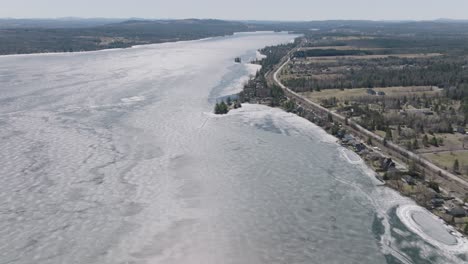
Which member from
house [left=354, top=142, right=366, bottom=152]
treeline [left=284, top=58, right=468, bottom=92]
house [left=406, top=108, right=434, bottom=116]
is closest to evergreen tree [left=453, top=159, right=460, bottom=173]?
house [left=354, top=142, right=366, bottom=152]

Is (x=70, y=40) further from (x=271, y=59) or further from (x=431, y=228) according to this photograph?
(x=431, y=228)

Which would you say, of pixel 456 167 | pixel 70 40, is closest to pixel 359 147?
pixel 456 167

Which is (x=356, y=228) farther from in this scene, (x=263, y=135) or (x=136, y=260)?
(x=263, y=135)

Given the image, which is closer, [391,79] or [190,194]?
[190,194]

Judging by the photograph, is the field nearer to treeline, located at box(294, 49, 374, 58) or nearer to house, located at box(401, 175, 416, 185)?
house, located at box(401, 175, 416, 185)

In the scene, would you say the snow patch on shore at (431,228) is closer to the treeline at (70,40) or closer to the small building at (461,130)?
the small building at (461,130)

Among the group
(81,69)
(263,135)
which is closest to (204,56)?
(81,69)

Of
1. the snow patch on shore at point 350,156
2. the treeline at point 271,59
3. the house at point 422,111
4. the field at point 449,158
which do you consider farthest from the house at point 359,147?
the treeline at point 271,59

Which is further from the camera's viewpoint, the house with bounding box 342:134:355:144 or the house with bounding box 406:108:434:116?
the house with bounding box 406:108:434:116

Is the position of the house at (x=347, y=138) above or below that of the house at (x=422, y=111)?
below
